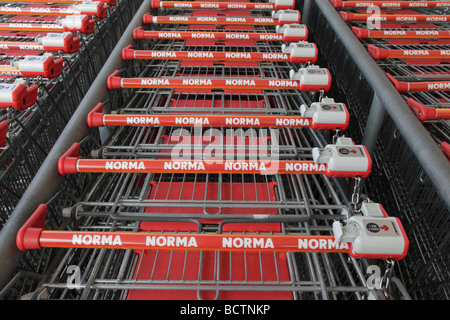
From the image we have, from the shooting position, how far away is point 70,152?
2.06m

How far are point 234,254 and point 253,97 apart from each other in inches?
65.7

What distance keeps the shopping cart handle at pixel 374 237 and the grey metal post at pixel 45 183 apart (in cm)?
146

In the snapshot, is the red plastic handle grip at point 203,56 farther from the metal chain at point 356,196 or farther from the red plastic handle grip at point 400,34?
the metal chain at point 356,196

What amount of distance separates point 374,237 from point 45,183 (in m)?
1.64

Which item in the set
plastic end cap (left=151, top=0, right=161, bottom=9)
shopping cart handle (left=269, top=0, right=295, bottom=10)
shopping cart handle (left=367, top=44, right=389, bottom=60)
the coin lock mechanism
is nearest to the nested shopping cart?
the coin lock mechanism

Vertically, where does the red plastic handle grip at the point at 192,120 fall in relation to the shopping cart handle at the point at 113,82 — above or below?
below

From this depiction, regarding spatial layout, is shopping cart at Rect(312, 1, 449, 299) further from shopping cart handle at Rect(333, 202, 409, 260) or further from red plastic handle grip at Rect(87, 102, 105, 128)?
red plastic handle grip at Rect(87, 102, 105, 128)

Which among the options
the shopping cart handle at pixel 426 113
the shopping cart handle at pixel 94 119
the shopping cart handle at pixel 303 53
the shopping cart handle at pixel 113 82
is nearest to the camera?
the shopping cart handle at pixel 426 113

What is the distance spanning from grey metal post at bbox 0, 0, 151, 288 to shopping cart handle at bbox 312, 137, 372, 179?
4.68 feet

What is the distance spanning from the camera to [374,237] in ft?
5.08

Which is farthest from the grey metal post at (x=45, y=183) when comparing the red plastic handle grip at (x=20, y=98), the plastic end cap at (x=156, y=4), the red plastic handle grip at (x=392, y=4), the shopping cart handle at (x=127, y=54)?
the red plastic handle grip at (x=392, y=4)

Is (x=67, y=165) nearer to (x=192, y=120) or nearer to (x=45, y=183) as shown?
(x=45, y=183)

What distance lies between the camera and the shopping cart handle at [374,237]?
1532 millimetres

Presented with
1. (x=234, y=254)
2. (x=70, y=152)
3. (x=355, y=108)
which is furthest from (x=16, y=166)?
(x=355, y=108)
